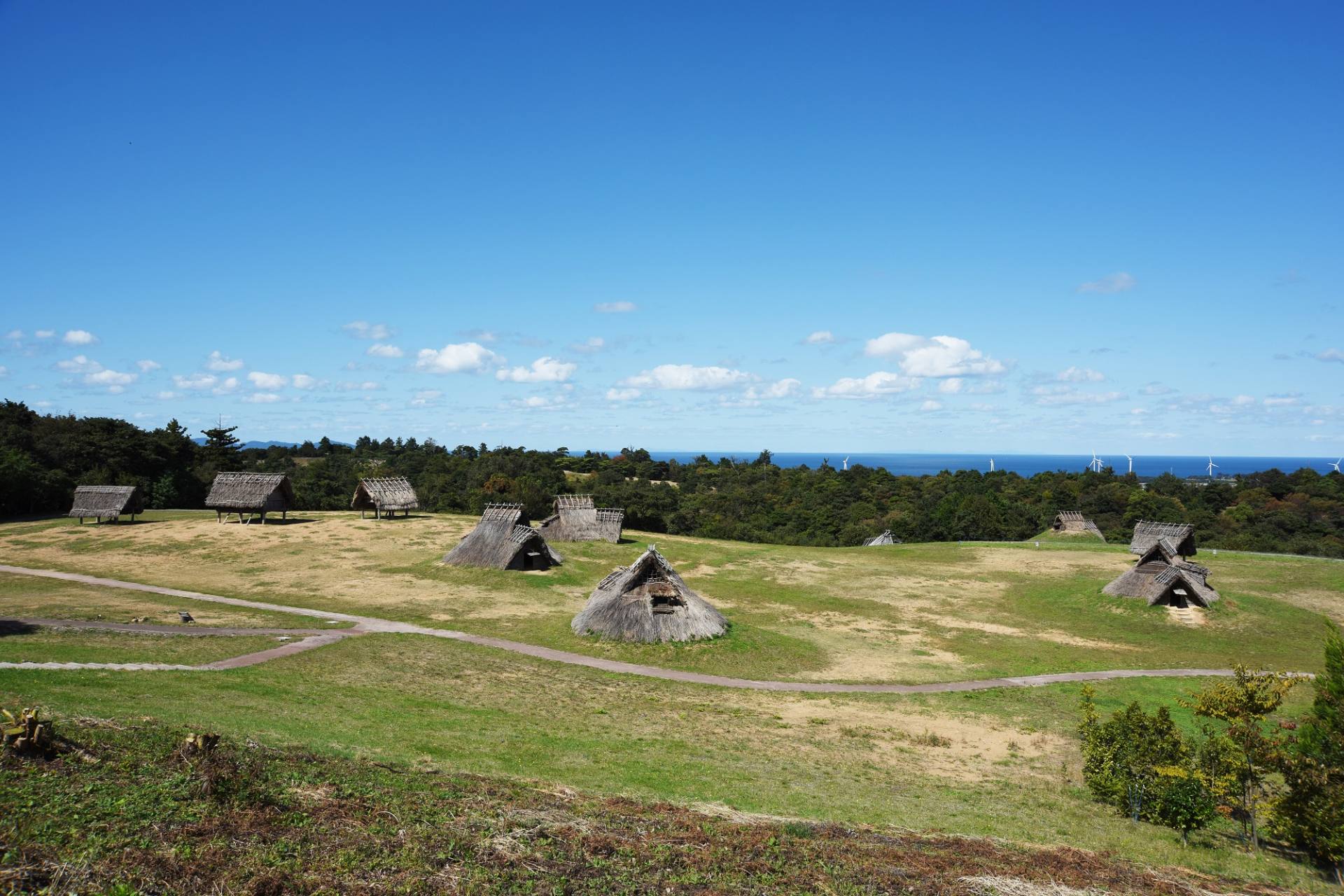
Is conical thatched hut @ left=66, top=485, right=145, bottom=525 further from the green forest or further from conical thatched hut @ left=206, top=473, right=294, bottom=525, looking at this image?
the green forest

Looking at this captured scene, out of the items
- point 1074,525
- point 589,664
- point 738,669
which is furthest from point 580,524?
point 1074,525

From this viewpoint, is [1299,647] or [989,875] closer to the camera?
[989,875]

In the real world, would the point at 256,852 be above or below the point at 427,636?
above

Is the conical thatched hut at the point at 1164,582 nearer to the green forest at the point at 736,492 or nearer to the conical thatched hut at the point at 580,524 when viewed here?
the conical thatched hut at the point at 580,524

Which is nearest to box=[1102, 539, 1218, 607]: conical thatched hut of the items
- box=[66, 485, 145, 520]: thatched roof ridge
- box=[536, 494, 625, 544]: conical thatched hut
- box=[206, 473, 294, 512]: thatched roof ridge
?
box=[536, 494, 625, 544]: conical thatched hut

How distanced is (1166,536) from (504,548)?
50.5m

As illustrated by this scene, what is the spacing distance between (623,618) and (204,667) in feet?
56.8

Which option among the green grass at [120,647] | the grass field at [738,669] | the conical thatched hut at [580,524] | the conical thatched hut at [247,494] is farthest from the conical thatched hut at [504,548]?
the conical thatched hut at [247,494]

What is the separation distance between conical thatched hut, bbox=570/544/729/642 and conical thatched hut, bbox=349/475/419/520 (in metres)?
38.4

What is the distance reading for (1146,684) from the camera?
3167 centimetres

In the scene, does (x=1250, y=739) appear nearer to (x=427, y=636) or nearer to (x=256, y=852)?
(x=256, y=852)

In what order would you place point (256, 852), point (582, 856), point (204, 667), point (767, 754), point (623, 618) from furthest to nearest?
point (623, 618) < point (204, 667) < point (767, 754) < point (582, 856) < point (256, 852)

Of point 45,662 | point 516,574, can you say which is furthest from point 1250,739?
point 516,574

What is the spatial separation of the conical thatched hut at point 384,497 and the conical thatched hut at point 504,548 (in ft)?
66.3
